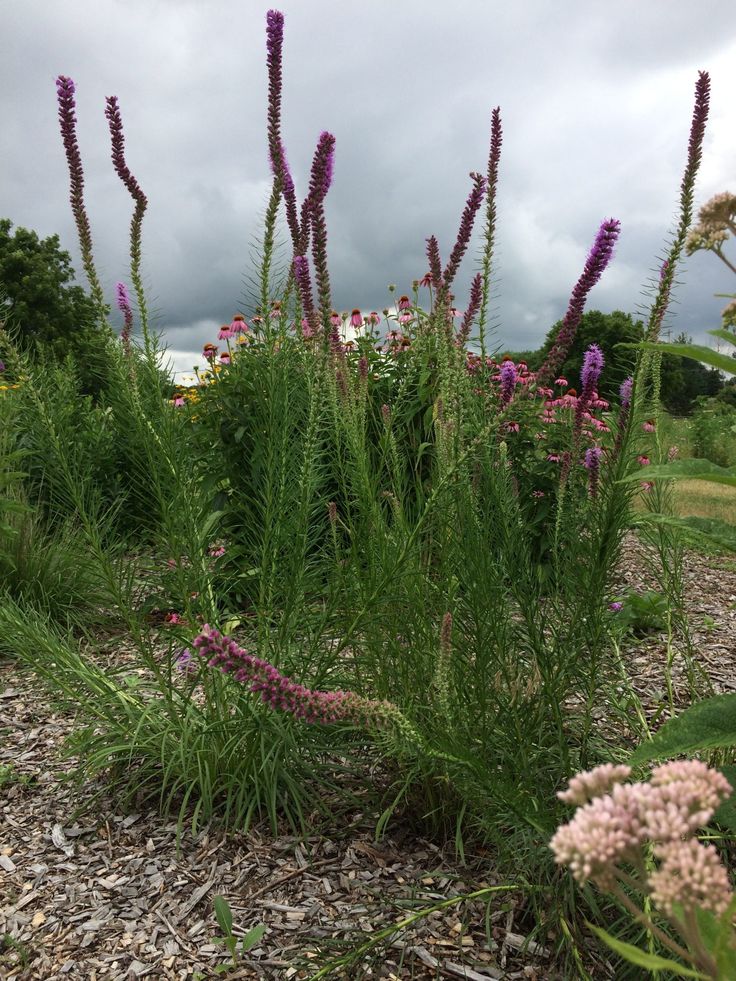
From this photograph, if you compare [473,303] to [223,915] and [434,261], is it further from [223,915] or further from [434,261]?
[223,915]

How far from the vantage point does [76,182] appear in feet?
8.02

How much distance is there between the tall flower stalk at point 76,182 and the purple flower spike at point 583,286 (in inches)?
59.2

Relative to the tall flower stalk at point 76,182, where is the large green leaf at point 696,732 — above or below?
below

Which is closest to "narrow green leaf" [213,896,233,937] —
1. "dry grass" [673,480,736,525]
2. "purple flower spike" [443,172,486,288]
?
"purple flower spike" [443,172,486,288]

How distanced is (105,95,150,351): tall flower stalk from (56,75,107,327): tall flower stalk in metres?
0.12

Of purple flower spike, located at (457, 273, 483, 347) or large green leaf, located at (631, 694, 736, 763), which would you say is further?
purple flower spike, located at (457, 273, 483, 347)

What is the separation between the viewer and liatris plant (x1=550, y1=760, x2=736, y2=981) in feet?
2.22

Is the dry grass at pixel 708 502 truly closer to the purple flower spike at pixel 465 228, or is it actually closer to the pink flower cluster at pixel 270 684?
the purple flower spike at pixel 465 228

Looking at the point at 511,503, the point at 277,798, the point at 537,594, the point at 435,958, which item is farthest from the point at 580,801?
the point at 277,798

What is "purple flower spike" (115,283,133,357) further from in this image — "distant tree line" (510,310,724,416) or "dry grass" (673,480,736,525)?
"dry grass" (673,480,736,525)

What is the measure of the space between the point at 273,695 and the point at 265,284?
158 centimetres

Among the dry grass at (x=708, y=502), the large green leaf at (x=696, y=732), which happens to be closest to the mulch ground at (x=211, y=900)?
the large green leaf at (x=696, y=732)

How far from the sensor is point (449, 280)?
2.61 m

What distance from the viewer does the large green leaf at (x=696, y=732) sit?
1443 mm
